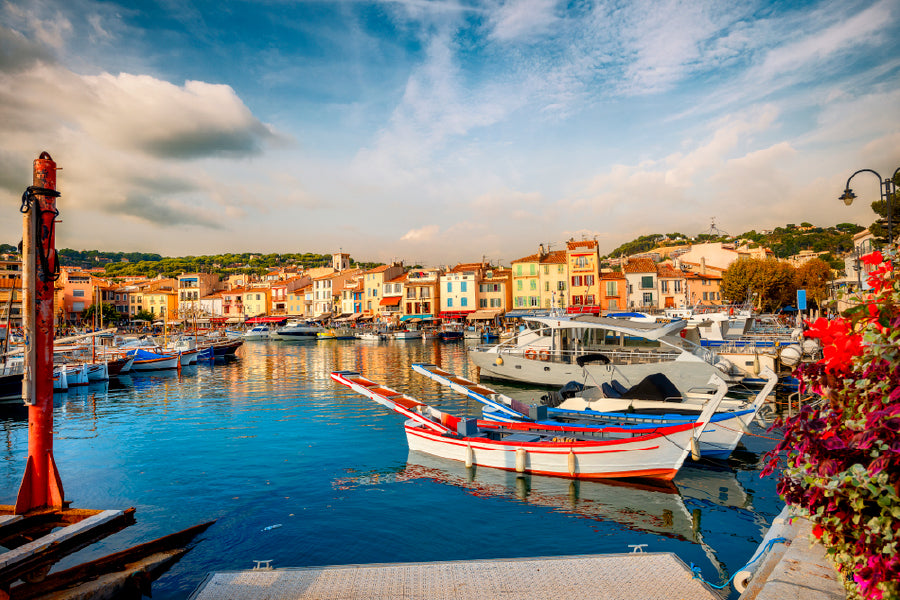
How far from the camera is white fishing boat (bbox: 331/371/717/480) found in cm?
1172

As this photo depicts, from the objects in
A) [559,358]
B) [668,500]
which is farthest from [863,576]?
[559,358]

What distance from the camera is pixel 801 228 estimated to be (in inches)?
5960

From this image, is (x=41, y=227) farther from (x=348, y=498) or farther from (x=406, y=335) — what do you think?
(x=406, y=335)

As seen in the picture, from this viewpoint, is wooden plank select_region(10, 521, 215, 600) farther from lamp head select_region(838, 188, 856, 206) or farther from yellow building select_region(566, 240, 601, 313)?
yellow building select_region(566, 240, 601, 313)

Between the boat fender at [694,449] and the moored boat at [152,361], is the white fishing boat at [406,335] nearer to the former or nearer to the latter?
the moored boat at [152,361]

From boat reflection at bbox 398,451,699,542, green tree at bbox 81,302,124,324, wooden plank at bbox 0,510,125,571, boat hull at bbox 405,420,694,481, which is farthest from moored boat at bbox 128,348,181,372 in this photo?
green tree at bbox 81,302,124,324

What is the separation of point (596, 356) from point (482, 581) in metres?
21.2

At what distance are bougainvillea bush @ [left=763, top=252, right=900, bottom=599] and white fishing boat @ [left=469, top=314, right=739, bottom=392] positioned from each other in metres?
18.6

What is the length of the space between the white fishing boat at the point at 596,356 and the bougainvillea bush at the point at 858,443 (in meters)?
18.6

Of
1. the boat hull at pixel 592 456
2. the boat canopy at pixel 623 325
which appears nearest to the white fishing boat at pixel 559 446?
the boat hull at pixel 592 456

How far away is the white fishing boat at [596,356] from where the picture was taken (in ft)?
74.8

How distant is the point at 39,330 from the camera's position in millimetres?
7566

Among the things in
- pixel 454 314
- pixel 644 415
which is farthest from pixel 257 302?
pixel 644 415

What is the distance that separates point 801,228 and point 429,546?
175878 millimetres
